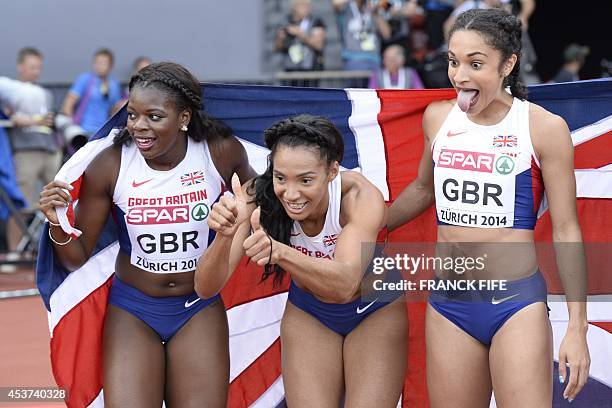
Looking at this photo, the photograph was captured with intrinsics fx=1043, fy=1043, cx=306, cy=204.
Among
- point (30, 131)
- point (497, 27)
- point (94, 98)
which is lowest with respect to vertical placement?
point (30, 131)

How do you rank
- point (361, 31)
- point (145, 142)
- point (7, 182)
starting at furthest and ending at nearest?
point (361, 31)
point (7, 182)
point (145, 142)

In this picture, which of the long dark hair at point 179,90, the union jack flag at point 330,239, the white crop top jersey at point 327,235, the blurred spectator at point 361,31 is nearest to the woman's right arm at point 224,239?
the white crop top jersey at point 327,235

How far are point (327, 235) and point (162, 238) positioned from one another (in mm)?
760

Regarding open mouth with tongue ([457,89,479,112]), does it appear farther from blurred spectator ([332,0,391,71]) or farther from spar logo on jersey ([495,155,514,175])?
blurred spectator ([332,0,391,71])

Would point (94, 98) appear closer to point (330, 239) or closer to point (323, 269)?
point (330, 239)

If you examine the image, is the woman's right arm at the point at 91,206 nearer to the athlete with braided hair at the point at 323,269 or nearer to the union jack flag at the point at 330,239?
the athlete with braided hair at the point at 323,269

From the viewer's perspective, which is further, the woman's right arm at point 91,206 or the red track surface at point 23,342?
the red track surface at point 23,342

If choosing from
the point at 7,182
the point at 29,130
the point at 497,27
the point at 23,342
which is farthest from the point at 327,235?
the point at 29,130

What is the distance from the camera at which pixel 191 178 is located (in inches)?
183

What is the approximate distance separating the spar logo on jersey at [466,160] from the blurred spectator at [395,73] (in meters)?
6.70

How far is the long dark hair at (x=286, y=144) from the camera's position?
4.21 meters

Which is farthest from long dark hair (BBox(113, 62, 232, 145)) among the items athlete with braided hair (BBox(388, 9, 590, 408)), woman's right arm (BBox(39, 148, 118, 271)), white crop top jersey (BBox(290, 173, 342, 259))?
athlete with braided hair (BBox(388, 9, 590, 408))

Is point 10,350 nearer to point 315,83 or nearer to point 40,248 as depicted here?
point 40,248

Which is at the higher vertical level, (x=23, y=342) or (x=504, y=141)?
(x=504, y=141)
